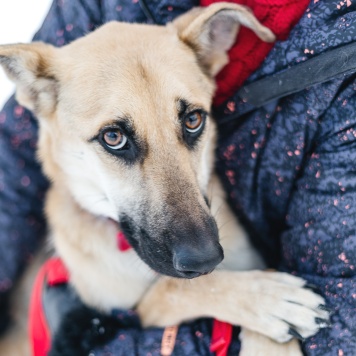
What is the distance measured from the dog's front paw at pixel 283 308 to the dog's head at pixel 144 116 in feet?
1.26

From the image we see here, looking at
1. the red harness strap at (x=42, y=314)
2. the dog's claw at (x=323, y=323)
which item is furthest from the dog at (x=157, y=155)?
the red harness strap at (x=42, y=314)

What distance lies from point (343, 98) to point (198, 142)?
635mm

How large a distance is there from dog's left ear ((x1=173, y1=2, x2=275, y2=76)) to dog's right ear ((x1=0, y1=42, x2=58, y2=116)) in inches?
24.3

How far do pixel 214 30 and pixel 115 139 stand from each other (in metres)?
0.72

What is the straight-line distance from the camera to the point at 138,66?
1996mm

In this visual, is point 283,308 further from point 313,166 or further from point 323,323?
point 313,166

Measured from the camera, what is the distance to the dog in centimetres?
192

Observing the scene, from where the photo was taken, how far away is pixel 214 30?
7.30 feet

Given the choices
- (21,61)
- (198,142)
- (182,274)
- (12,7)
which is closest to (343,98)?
(198,142)

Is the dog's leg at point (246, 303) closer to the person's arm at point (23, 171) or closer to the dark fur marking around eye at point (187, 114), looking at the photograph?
the dark fur marking around eye at point (187, 114)

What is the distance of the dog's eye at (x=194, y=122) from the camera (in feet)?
6.75

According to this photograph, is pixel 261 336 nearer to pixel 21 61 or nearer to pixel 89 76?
pixel 89 76

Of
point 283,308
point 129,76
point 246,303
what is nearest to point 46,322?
point 246,303

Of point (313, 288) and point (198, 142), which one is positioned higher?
point (198, 142)
